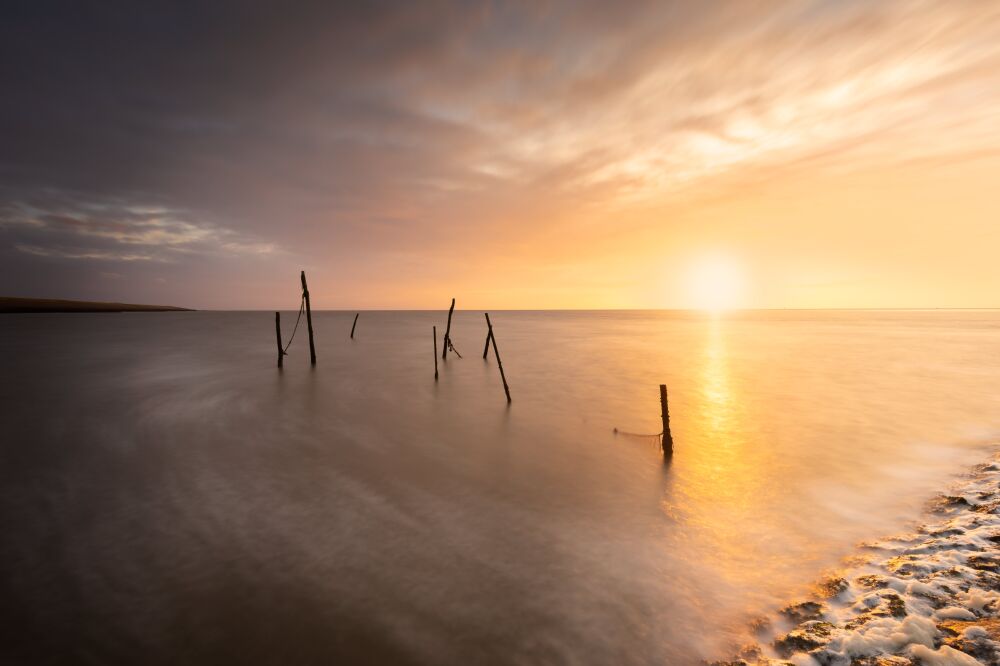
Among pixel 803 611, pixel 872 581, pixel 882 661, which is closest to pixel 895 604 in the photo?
pixel 872 581

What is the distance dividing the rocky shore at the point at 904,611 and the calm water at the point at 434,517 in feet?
1.61

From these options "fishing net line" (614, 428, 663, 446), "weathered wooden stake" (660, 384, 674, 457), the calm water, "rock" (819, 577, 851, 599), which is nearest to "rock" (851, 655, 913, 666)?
the calm water

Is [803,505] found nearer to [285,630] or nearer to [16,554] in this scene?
[285,630]

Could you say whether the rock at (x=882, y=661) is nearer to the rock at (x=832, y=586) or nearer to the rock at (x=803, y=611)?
the rock at (x=803, y=611)

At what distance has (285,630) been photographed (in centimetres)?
581

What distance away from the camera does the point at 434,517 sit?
9.21 meters

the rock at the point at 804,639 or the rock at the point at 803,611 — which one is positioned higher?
the rock at the point at 804,639

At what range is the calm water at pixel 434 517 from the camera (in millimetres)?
5840

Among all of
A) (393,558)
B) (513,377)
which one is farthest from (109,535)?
(513,377)

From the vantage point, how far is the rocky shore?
4742mm

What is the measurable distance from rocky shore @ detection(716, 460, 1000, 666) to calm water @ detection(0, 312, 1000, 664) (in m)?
0.49

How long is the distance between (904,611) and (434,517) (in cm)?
764

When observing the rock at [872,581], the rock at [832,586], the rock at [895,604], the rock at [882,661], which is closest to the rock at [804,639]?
the rock at [882,661]

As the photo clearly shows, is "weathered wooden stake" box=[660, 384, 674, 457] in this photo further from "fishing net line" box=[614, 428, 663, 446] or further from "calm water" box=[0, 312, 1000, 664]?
"fishing net line" box=[614, 428, 663, 446]
